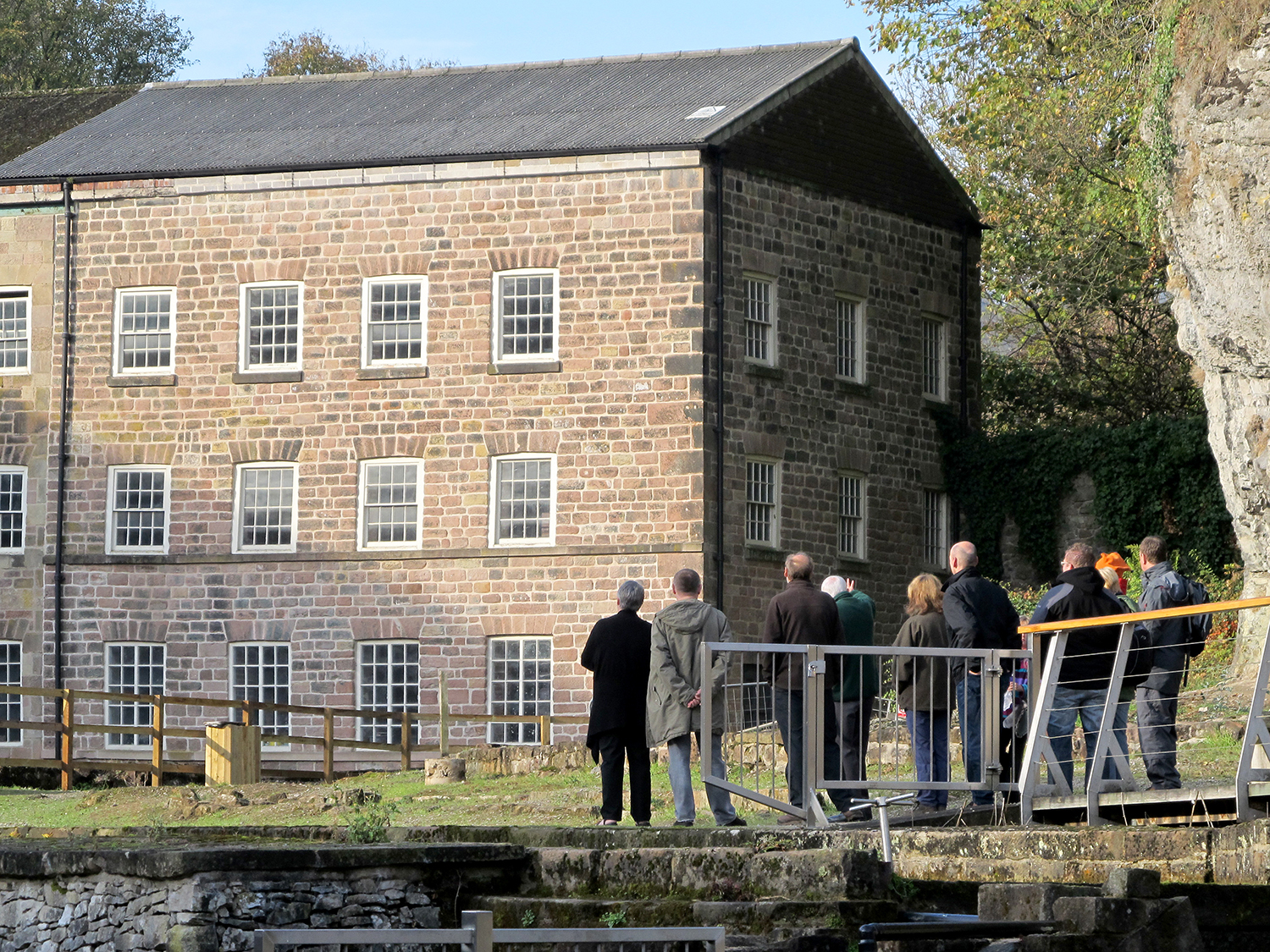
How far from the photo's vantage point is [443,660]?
101 ft

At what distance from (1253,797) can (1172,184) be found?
1365cm

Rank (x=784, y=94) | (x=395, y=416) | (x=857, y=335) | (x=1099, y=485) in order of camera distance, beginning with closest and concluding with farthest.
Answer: (x=395, y=416), (x=784, y=94), (x=1099, y=485), (x=857, y=335)

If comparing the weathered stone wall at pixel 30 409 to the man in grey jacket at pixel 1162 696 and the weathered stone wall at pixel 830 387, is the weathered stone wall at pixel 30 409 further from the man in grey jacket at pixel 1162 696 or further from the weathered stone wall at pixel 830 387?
the man in grey jacket at pixel 1162 696

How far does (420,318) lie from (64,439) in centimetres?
619

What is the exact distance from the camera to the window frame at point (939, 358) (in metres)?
34.7

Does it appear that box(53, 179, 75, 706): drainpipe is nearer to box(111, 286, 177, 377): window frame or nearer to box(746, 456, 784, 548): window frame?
box(111, 286, 177, 377): window frame

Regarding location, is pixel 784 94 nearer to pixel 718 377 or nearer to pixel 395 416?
pixel 718 377

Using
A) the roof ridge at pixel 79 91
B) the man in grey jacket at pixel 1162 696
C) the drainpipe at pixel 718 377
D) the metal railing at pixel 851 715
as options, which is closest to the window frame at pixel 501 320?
the drainpipe at pixel 718 377

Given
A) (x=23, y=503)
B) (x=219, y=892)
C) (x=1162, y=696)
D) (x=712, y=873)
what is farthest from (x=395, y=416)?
(x=219, y=892)

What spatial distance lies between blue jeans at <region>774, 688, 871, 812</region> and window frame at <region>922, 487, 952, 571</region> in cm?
2110

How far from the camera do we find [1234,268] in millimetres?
23266

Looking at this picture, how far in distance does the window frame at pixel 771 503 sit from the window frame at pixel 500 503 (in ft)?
9.27

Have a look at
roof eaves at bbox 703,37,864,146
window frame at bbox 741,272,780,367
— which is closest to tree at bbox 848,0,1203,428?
roof eaves at bbox 703,37,864,146

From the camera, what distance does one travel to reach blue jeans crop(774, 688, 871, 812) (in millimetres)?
13055
